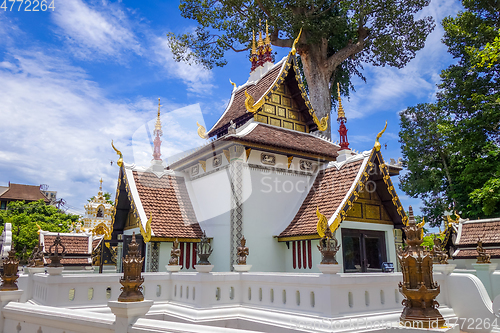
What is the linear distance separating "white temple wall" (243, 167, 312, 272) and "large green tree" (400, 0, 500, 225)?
41.6 feet

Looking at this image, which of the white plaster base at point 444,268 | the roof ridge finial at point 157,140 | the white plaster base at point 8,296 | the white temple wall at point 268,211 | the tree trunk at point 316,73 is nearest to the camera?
the white plaster base at point 8,296

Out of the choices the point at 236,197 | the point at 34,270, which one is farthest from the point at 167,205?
Answer: the point at 34,270

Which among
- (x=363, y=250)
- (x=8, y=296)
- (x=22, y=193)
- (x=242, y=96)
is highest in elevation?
(x=22, y=193)

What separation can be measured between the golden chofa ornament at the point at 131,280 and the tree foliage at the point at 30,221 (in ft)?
114

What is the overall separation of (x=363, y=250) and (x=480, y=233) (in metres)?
8.97

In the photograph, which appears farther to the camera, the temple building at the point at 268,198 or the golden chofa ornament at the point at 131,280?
the temple building at the point at 268,198

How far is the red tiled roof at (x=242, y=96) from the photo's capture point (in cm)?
1545

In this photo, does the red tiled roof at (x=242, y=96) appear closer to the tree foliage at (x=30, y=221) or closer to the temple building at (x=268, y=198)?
the temple building at (x=268, y=198)

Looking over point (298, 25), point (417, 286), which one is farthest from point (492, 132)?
point (417, 286)

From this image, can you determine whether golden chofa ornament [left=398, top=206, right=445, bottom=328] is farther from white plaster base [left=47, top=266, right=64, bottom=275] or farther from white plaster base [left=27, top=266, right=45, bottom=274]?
white plaster base [left=27, top=266, right=45, bottom=274]

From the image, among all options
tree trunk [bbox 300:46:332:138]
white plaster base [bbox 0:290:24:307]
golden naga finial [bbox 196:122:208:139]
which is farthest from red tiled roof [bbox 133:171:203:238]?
tree trunk [bbox 300:46:332:138]

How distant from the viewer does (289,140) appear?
13867 millimetres

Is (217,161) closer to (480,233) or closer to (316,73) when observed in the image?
(480,233)

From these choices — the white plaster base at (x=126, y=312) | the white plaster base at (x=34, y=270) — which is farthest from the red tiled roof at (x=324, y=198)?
the white plaster base at (x=34, y=270)
